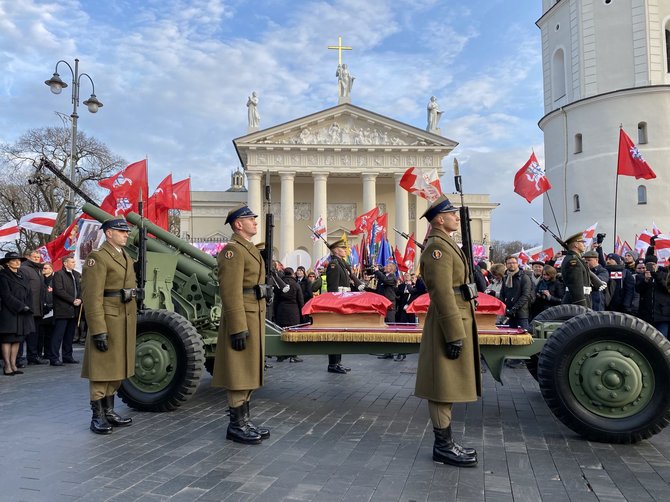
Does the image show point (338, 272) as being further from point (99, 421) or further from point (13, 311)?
point (99, 421)

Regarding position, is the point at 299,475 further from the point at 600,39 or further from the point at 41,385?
the point at 600,39

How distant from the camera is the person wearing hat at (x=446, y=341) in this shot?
A: 411cm

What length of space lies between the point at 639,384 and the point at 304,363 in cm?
623

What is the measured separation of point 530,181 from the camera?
13555 millimetres

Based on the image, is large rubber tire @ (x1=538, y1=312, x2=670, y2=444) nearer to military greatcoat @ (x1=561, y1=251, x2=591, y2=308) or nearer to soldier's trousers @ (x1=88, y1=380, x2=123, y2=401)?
military greatcoat @ (x1=561, y1=251, x2=591, y2=308)

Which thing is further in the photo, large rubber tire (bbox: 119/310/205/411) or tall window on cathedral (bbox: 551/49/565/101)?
tall window on cathedral (bbox: 551/49/565/101)

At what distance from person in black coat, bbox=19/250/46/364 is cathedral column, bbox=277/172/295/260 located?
32572mm

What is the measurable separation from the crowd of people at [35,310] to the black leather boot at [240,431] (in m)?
5.77

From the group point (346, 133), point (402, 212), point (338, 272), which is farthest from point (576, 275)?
point (346, 133)

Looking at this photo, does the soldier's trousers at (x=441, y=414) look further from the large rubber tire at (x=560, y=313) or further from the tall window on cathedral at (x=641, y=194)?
the tall window on cathedral at (x=641, y=194)

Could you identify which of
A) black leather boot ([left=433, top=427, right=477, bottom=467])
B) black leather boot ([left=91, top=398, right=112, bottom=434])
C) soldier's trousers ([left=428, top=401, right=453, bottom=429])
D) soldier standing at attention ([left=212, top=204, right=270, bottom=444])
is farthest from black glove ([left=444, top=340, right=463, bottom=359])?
black leather boot ([left=91, top=398, right=112, bottom=434])

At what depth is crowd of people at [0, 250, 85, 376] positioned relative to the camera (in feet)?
29.3

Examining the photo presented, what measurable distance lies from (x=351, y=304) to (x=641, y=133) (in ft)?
97.8

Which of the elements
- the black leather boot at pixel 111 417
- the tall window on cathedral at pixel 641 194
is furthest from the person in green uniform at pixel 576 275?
the tall window on cathedral at pixel 641 194
